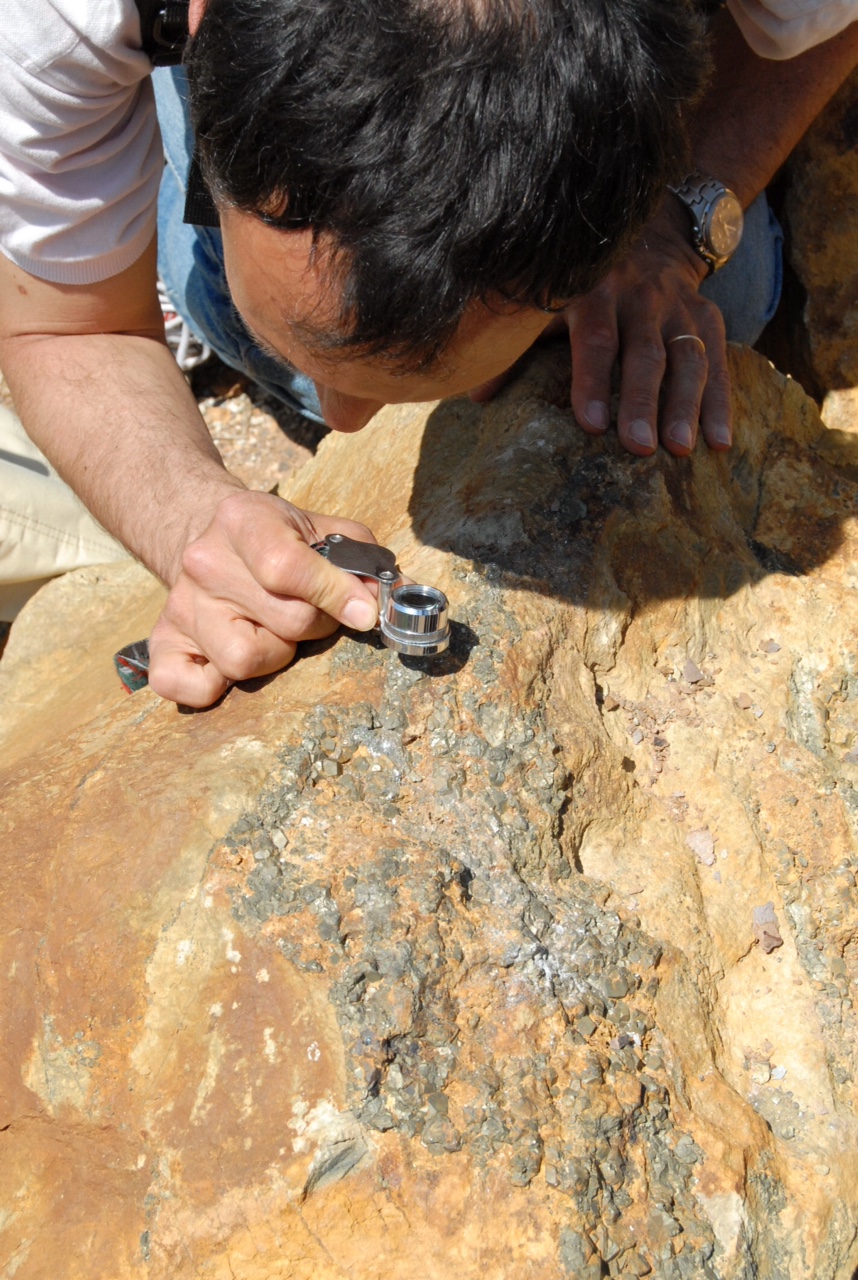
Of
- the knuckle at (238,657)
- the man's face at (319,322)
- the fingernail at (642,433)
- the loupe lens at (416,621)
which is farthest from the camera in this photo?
the fingernail at (642,433)

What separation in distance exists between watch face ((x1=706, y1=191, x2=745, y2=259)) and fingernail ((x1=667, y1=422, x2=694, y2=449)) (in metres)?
0.54

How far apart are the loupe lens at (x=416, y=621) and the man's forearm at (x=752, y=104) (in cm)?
137

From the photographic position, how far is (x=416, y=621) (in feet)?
4.50

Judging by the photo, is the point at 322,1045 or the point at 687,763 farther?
the point at 687,763

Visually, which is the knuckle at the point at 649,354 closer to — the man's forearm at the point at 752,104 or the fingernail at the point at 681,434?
the fingernail at the point at 681,434

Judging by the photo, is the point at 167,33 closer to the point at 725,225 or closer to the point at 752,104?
the point at 725,225

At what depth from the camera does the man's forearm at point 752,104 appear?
7.16ft

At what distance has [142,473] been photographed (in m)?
1.91

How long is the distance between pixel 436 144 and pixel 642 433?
0.81 m

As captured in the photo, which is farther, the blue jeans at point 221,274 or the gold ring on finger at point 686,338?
the blue jeans at point 221,274

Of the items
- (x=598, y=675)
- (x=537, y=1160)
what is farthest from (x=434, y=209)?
(x=537, y=1160)

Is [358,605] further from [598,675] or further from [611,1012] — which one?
[611,1012]

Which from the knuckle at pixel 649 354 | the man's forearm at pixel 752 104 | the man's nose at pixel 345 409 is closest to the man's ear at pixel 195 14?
the man's nose at pixel 345 409

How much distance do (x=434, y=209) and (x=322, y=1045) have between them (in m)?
0.94
